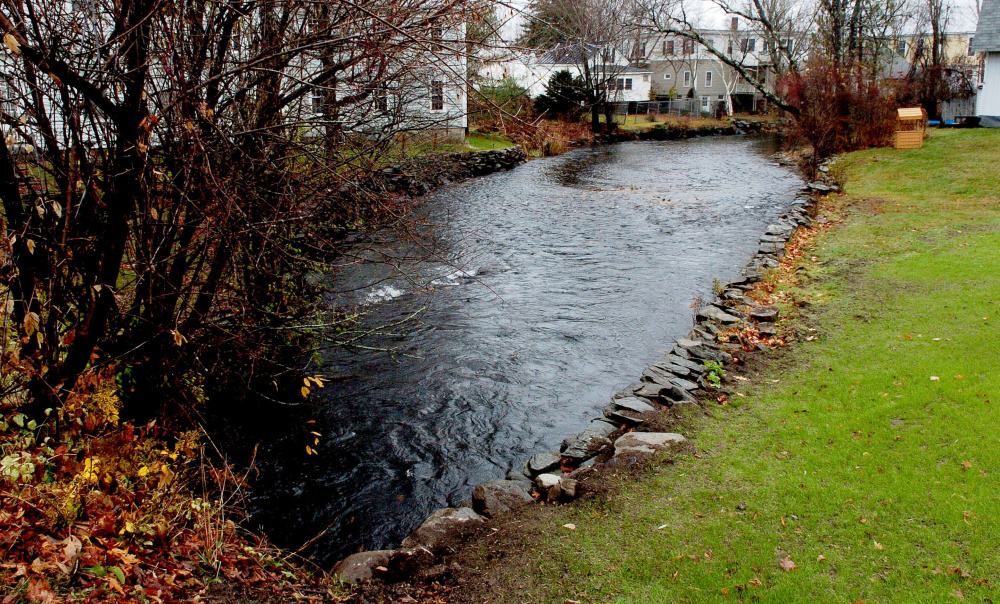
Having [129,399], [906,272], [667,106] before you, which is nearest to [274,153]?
[129,399]

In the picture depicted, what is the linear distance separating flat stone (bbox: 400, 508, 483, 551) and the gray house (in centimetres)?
3650

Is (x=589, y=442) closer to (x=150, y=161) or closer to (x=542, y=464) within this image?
(x=542, y=464)

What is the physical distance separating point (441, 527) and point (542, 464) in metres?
1.39

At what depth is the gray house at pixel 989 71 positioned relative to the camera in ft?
107

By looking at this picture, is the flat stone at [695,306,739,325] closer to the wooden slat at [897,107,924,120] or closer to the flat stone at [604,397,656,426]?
the flat stone at [604,397,656,426]

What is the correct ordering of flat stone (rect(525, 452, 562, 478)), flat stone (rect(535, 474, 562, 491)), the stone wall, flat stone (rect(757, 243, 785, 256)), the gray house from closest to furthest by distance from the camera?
flat stone (rect(535, 474, 562, 491)), flat stone (rect(525, 452, 562, 478)), flat stone (rect(757, 243, 785, 256)), the stone wall, the gray house

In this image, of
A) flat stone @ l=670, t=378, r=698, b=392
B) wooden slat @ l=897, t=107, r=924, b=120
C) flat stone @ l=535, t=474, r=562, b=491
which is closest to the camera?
flat stone @ l=535, t=474, r=562, b=491

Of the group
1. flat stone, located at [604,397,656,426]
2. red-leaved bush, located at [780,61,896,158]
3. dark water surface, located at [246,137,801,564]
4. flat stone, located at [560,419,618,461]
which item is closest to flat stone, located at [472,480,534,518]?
dark water surface, located at [246,137,801,564]

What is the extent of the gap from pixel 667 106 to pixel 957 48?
3861 cm

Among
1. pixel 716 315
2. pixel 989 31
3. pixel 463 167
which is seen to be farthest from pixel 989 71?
pixel 716 315

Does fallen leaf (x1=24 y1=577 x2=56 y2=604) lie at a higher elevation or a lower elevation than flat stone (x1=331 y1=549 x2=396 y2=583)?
higher

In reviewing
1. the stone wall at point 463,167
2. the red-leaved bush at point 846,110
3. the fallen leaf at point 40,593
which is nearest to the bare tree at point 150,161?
the fallen leaf at point 40,593

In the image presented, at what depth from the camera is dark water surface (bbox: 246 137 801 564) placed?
6.71 meters

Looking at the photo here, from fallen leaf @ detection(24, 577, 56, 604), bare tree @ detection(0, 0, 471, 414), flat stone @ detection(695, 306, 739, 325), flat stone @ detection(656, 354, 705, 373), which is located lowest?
flat stone @ detection(656, 354, 705, 373)
